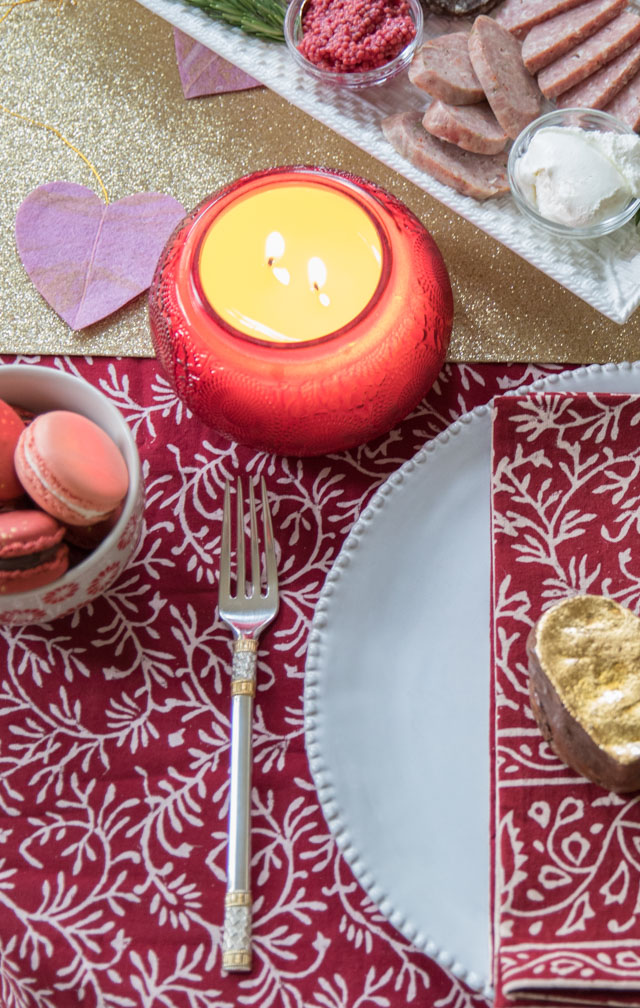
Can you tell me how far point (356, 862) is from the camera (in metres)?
0.69

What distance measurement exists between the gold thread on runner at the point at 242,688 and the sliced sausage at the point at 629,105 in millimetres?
607

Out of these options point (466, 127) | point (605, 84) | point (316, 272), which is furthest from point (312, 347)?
point (605, 84)

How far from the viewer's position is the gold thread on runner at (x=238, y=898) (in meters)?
0.71

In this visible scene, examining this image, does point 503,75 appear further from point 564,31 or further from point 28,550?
point 28,550

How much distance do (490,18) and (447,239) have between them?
21 centimetres

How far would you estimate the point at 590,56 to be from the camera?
876 millimetres

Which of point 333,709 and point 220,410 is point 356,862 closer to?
point 333,709

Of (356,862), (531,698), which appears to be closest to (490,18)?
(531,698)

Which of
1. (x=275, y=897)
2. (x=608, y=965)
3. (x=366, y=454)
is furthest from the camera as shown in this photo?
(x=366, y=454)

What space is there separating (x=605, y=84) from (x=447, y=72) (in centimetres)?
15

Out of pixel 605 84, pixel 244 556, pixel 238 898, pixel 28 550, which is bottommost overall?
pixel 238 898

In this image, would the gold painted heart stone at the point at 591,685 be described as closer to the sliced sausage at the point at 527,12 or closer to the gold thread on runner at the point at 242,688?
the gold thread on runner at the point at 242,688

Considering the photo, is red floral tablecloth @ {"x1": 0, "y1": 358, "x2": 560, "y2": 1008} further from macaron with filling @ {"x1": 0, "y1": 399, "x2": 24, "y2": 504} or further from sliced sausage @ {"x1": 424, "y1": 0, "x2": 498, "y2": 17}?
sliced sausage @ {"x1": 424, "y1": 0, "x2": 498, "y2": 17}

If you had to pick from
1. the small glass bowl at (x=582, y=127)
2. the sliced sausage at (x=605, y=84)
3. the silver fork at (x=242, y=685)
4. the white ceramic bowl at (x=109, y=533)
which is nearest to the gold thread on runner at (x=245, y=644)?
the silver fork at (x=242, y=685)
